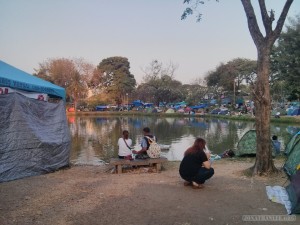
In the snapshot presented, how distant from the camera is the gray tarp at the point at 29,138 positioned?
779 cm

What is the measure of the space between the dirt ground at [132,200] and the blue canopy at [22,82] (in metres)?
2.47

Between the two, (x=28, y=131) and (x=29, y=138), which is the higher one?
(x=28, y=131)

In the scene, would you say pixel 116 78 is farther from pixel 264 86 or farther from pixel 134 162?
pixel 264 86

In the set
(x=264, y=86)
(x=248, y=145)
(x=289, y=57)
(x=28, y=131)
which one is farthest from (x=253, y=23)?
(x=289, y=57)

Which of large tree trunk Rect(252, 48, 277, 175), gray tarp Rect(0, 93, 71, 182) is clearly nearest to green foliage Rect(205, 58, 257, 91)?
large tree trunk Rect(252, 48, 277, 175)

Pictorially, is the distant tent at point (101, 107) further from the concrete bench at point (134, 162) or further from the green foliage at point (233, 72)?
the concrete bench at point (134, 162)

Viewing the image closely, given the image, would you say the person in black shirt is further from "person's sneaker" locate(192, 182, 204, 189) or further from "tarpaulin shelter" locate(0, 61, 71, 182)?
"tarpaulin shelter" locate(0, 61, 71, 182)

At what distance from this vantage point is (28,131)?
8328mm

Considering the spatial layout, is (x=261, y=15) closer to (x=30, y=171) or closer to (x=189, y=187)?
(x=189, y=187)

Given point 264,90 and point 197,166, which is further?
point 264,90

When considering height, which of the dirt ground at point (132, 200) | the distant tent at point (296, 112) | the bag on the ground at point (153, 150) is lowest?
the dirt ground at point (132, 200)

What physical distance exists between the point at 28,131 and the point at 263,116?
5.53 metres

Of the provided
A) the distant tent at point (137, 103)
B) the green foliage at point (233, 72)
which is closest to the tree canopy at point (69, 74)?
the distant tent at point (137, 103)

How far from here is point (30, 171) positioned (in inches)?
325
